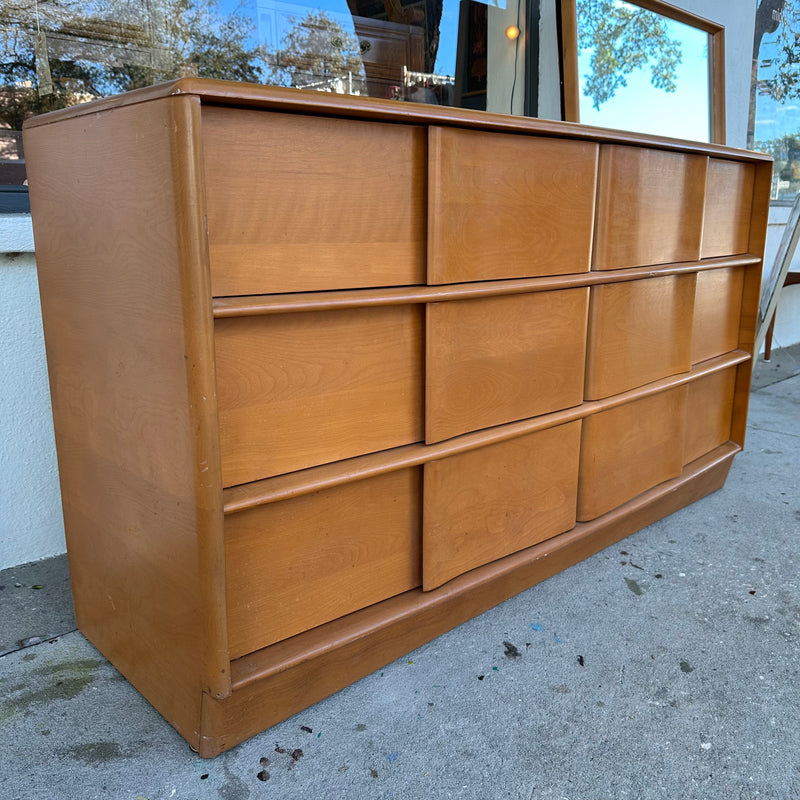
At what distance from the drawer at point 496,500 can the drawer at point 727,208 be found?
3.19 ft

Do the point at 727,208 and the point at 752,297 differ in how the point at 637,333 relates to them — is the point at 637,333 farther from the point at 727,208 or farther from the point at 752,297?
the point at 752,297

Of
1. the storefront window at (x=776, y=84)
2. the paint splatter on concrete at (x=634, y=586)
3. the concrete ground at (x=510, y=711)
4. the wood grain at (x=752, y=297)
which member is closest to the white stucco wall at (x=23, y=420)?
the concrete ground at (x=510, y=711)

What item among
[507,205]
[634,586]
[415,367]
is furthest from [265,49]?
[634,586]

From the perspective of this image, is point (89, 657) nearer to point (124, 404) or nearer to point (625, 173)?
point (124, 404)

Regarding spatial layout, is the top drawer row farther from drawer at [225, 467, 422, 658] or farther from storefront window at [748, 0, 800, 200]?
storefront window at [748, 0, 800, 200]

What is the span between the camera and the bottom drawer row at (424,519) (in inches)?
58.7

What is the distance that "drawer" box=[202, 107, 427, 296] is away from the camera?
1273mm

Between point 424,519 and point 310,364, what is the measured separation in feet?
1.66

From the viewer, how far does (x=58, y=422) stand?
68.9 inches

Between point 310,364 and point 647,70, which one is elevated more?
point 647,70

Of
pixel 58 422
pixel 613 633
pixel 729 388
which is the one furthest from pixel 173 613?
pixel 729 388

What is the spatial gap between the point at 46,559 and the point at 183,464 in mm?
1212

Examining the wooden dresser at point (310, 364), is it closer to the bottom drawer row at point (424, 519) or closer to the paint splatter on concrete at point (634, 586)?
the bottom drawer row at point (424, 519)

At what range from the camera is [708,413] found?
2.79 m
